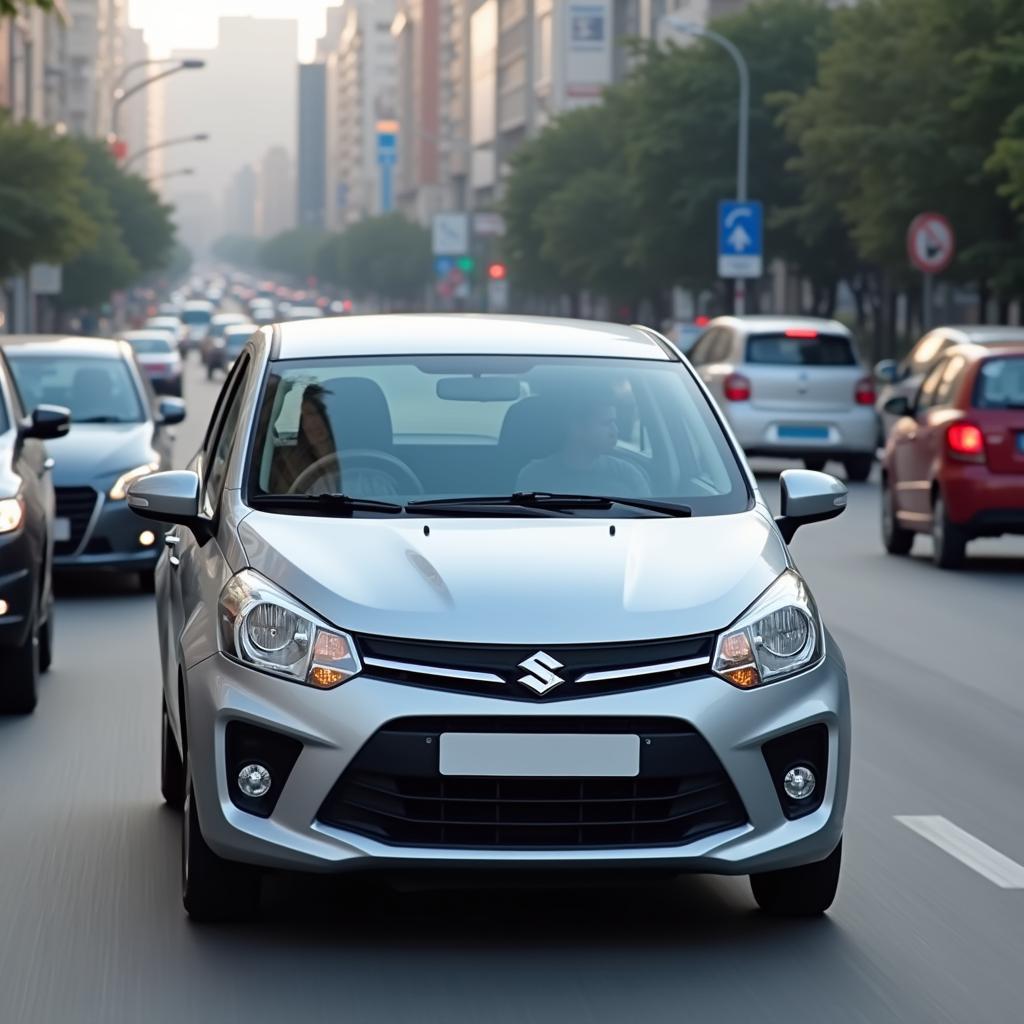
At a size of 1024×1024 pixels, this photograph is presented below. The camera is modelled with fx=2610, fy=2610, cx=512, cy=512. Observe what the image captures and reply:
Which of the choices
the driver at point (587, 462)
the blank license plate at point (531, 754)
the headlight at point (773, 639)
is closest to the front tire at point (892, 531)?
the driver at point (587, 462)

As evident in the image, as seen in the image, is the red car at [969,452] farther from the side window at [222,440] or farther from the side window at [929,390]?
the side window at [222,440]

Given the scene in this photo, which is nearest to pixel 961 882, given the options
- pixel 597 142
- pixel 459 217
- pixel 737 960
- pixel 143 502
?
pixel 737 960

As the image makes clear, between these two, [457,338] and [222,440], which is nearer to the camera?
[457,338]

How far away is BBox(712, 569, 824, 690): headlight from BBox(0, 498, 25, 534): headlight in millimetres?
4300

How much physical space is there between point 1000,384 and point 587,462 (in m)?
10.6

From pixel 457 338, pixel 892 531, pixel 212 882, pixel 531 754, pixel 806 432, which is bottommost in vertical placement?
pixel 806 432

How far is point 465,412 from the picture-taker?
7000 mm

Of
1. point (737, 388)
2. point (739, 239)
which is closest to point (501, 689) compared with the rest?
point (737, 388)

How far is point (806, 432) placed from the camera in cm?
2656

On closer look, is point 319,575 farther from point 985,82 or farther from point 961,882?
point 985,82

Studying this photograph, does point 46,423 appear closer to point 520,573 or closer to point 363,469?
point 363,469

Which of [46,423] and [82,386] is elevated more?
[46,423]

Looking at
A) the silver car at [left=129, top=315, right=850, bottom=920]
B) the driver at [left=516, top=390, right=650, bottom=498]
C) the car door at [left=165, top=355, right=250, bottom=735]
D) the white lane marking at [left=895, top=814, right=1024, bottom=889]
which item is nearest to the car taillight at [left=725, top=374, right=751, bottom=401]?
Answer: the car door at [left=165, top=355, right=250, bottom=735]

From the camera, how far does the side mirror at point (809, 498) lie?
7059 millimetres
